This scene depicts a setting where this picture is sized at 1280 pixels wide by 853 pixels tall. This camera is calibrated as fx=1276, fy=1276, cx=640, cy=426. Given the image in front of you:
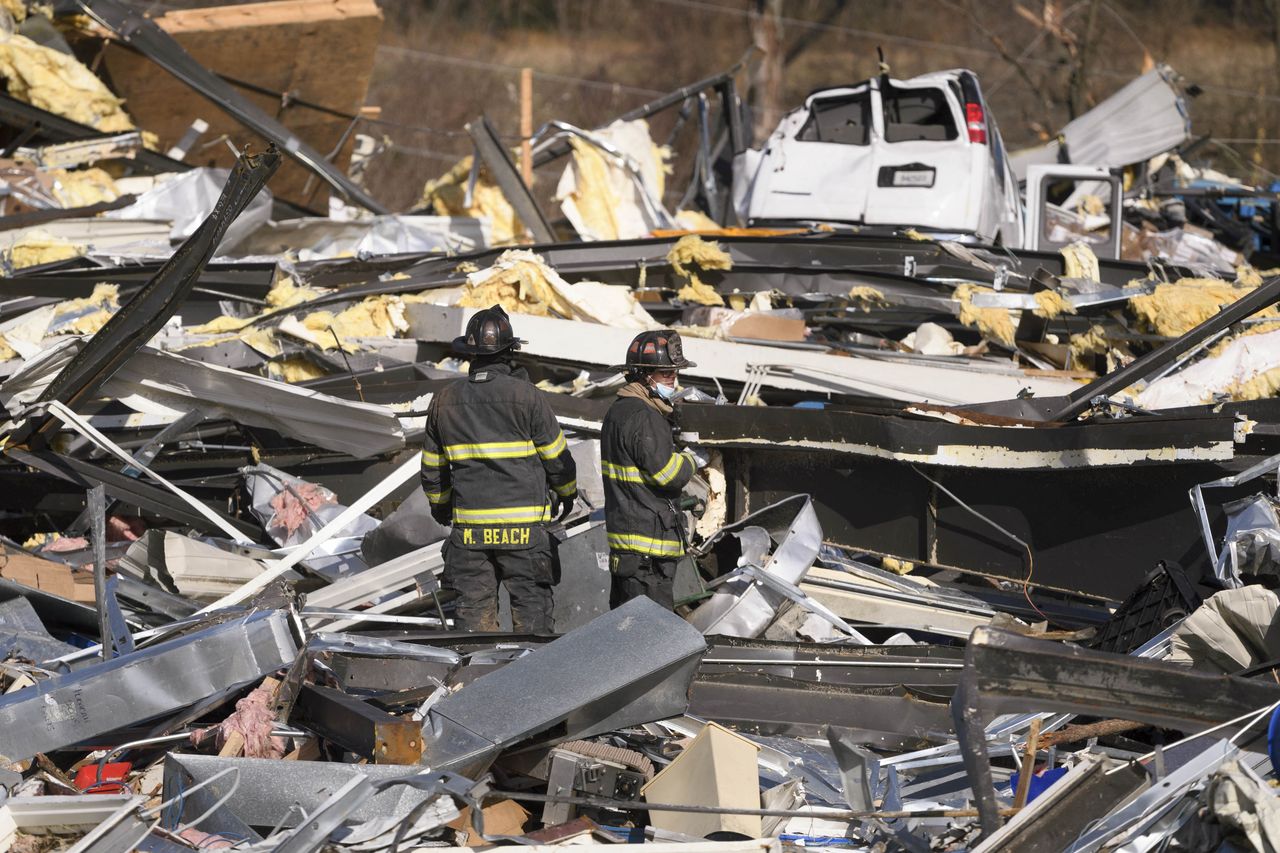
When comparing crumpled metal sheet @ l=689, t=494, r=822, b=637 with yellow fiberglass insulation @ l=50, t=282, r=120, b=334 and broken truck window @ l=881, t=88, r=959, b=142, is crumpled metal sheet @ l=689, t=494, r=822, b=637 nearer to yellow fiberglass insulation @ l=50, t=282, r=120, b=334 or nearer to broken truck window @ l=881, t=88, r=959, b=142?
yellow fiberglass insulation @ l=50, t=282, r=120, b=334

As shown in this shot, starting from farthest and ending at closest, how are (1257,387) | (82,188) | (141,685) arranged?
(82,188)
(1257,387)
(141,685)

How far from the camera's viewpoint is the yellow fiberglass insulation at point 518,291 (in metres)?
7.37

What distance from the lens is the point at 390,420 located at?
20.9 ft

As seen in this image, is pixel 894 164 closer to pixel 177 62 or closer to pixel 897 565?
pixel 897 565

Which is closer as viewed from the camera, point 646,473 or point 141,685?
point 141,685

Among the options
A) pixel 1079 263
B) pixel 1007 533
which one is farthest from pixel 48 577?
pixel 1079 263

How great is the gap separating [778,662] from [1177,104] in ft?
29.6

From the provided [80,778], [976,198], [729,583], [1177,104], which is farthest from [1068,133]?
[80,778]

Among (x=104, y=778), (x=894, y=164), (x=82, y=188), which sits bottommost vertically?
→ (x=104, y=778)

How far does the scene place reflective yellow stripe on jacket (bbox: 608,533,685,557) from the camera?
16.6 ft

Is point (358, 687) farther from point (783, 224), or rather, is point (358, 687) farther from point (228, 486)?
point (783, 224)

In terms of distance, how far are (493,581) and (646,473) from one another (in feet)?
2.57

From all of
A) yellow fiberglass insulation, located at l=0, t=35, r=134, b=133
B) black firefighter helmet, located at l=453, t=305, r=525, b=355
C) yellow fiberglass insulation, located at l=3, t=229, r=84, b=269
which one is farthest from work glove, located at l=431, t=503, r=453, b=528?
yellow fiberglass insulation, located at l=0, t=35, r=134, b=133

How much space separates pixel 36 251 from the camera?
8406 mm
